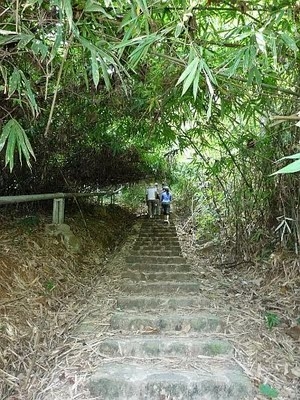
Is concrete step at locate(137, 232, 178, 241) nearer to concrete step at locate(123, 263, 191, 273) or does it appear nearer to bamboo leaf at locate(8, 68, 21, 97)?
concrete step at locate(123, 263, 191, 273)

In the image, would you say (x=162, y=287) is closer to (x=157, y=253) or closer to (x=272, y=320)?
(x=272, y=320)

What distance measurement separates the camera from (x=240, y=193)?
4328 mm

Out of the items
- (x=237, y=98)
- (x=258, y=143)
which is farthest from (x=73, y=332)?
(x=258, y=143)

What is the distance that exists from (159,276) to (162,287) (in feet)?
1.09

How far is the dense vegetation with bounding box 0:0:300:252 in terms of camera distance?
1.83m

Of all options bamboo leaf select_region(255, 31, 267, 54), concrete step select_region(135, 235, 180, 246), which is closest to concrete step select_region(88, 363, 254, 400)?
bamboo leaf select_region(255, 31, 267, 54)

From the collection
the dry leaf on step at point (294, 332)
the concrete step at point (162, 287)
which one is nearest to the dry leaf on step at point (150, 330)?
the concrete step at point (162, 287)

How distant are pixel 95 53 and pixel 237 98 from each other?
4.35 ft

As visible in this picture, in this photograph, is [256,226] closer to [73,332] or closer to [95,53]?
[73,332]

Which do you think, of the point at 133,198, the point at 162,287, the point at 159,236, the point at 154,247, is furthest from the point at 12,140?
the point at 133,198

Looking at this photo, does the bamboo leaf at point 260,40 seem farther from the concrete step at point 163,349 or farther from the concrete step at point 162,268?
the concrete step at point 162,268

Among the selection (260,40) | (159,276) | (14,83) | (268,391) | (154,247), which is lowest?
(268,391)

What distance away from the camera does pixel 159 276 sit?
371cm

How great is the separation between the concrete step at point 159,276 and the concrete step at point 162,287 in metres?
0.24
